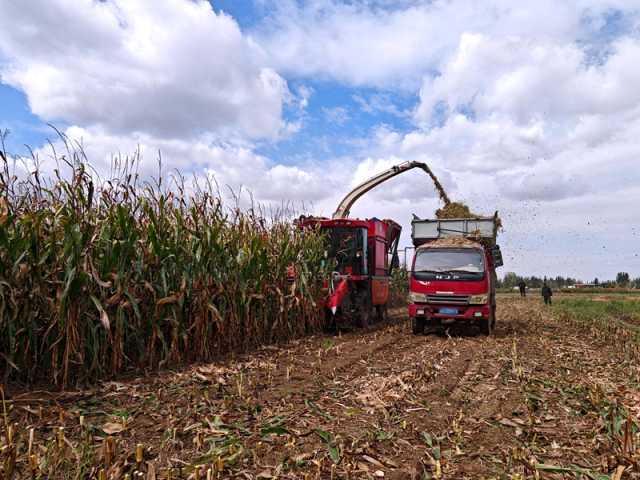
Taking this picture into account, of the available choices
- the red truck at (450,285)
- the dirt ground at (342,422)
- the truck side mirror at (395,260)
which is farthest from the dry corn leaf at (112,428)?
the truck side mirror at (395,260)

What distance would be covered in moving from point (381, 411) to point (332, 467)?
158cm

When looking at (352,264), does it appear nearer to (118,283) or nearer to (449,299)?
(449,299)

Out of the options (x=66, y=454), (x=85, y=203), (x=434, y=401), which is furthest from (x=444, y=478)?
(x=85, y=203)

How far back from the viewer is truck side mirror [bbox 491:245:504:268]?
542 inches

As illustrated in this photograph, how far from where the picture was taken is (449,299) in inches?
447

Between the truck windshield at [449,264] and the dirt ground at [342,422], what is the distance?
3.86 m

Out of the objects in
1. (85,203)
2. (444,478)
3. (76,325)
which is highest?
(85,203)

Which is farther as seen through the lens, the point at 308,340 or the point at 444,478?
the point at 308,340

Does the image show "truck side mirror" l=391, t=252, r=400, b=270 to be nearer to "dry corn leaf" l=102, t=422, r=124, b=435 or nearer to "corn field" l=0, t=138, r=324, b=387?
"corn field" l=0, t=138, r=324, b=387

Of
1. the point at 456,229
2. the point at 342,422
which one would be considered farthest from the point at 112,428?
the point at 456,229

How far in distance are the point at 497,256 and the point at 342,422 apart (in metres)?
10.9

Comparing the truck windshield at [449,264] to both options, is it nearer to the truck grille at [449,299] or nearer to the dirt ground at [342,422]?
the truck grille at [449,299]

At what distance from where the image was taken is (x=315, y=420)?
4668 mm

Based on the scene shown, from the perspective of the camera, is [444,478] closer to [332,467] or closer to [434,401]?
[332,467]
